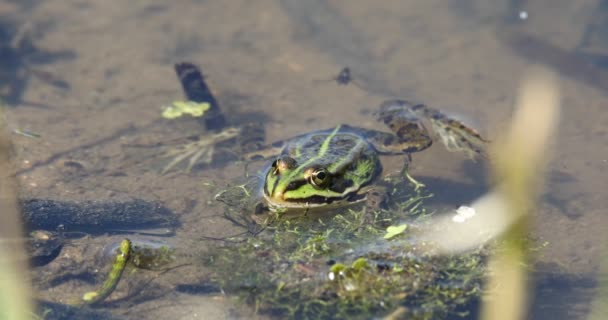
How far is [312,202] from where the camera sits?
441cm

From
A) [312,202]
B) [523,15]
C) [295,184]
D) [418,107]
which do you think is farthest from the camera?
[523,15]

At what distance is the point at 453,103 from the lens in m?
5.68

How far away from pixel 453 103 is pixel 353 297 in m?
2.81

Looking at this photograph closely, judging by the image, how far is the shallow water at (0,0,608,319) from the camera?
4340 mm

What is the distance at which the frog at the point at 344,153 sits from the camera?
4.34 meters

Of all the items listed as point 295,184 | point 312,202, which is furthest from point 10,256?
point 312,202

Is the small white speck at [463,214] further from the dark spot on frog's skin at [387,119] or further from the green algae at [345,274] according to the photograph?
the dark spot on frog's skin at [387,119]

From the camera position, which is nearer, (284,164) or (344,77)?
(284,164)

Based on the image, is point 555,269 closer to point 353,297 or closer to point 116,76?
point 353,297

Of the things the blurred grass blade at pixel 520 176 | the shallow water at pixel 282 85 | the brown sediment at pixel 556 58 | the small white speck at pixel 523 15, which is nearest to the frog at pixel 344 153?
the shallow water at pixel 282 85

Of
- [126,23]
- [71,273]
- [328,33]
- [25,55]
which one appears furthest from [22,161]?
[328,33]

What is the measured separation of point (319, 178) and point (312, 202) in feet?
0.56

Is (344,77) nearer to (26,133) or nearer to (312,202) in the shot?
(312,202)

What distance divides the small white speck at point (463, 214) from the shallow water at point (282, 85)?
1.20 ft
